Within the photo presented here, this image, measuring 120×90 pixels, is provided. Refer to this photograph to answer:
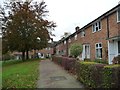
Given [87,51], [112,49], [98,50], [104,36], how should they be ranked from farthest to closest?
[87,51] < [98,50] < [104,36] < [112,49]

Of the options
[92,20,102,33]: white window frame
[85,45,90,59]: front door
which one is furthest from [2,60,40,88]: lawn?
[85,45,90,59]: front door

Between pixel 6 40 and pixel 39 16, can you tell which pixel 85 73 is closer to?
pixel 6 40

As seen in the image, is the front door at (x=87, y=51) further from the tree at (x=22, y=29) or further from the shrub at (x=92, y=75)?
the shrub at (x=92, y=75)

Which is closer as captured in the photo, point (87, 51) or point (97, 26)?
point (97, 26)

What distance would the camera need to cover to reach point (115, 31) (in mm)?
19844

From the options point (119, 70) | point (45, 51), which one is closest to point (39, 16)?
point (119, 70)

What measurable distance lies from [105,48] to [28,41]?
2076cm

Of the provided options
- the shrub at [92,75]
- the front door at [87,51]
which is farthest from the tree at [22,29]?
the shrub at [92,75]

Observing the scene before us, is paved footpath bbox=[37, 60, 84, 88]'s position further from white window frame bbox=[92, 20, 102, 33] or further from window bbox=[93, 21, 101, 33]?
window bbox=[93, 21, 101, 33]

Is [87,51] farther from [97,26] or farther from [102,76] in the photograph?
[102,76]

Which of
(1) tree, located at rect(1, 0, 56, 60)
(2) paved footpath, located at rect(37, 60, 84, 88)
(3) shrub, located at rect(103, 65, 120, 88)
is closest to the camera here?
(3) shrub, located at rect(103, 65, 120, 88)

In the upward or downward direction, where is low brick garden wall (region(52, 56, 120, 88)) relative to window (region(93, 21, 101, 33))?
downward

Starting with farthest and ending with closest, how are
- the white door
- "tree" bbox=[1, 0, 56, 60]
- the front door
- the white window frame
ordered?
"tree" bbox=[1, 0, 56, 60] → the front door → the white window frame → the white door

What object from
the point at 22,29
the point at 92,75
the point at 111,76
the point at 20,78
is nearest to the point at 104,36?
the point at 20,78
